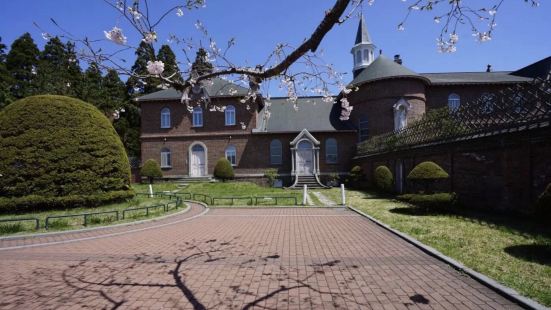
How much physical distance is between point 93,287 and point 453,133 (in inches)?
584

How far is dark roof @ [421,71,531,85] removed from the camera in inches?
1278

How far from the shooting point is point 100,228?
37.1 ft

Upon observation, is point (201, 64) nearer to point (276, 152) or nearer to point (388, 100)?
point (276, 152)

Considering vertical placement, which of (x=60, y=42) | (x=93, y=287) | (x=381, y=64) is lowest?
(x=93, y=287)

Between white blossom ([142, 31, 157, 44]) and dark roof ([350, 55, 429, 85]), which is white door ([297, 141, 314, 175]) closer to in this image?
dark roof ([350, 55, 429, 85])

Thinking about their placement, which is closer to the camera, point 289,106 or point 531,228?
point 531,228

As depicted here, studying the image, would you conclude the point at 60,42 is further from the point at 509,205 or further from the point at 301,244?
the point at 509,205

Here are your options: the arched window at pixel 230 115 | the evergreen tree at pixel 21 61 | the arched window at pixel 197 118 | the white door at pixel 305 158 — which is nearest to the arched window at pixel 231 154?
the arched window at pixel 230 115

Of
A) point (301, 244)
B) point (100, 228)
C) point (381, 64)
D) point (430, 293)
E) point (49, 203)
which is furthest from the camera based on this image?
point (381, 64)

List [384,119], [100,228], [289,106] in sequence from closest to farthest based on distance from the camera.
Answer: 1. [100,228]
2. [384,119]
3. [289,106]

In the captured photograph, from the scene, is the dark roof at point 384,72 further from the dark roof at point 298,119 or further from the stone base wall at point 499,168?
→ the stone base wall at point 499,168

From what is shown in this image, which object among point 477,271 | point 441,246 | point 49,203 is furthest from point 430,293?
point 49,203

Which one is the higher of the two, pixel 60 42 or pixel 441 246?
pixel 60 42

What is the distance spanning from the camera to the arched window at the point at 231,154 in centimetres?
3075
